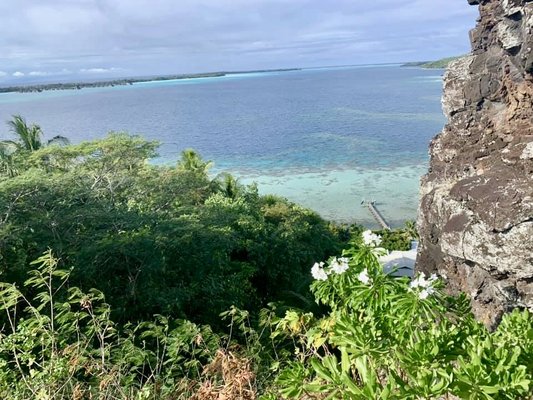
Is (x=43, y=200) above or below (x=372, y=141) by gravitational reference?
above

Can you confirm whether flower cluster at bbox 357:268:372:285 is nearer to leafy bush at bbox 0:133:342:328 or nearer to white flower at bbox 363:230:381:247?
white flower at bbox 363:230:381:247

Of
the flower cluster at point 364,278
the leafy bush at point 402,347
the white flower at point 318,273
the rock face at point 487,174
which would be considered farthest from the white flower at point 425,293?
the rock face at point 487,174

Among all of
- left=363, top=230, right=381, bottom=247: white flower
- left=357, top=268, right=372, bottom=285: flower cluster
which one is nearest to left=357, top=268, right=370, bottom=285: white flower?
left=357, top=268, right=372, bottom=285: flower cluster

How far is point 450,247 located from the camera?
26.1ft

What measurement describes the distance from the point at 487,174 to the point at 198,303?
5735 mm

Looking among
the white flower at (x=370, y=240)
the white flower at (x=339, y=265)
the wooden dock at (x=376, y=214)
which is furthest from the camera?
the wooden dock at (x=376, y=214)

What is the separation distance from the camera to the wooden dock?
69.8 feet

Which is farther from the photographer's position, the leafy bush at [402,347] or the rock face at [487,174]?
the rock face at [487,174]

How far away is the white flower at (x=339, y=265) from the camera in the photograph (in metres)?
3.04

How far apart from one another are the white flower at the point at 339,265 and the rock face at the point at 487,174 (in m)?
4.95

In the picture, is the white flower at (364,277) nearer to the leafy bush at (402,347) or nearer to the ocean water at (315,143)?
the leafy bush at (402,347)

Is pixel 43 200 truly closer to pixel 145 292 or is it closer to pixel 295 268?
pixel 145 292

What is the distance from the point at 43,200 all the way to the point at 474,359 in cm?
877

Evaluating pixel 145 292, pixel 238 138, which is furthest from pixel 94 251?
pixel 238 138
